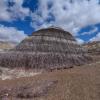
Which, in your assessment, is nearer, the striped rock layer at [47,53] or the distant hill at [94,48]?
the striped rock layer at [47,53]

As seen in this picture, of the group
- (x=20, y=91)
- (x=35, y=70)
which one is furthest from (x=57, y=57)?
(x=20, y=91)

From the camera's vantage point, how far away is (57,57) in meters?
32.2

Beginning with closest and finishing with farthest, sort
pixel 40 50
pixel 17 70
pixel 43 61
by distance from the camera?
pixel 17 70 → pixel 43 61 → pixel 40 50

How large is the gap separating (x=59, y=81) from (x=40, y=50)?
14.3 metres

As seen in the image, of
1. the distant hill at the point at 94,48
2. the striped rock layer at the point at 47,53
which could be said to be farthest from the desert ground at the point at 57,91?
the distant hill at the point at 94,48

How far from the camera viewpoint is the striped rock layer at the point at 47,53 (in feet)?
99.5

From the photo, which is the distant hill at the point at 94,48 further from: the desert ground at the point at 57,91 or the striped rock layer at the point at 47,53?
the desert ground at the point at 57,91

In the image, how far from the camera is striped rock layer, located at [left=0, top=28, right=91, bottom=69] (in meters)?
30.3

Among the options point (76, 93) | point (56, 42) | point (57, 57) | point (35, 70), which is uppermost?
point (56, 42)

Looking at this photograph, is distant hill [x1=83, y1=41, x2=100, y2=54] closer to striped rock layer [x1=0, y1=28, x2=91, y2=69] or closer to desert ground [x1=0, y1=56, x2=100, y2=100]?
striped rock layer [x1=0, y1=28, x2=91, y2=69]

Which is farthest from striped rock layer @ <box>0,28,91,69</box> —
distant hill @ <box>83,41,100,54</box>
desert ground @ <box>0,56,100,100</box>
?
distant hill @ <box>83,41,100,54</box>

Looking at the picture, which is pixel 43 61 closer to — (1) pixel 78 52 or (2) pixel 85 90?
(1) pixel 78 52

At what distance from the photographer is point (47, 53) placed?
3262 cm

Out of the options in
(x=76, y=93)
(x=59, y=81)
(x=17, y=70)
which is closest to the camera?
(x=76, y=93)
